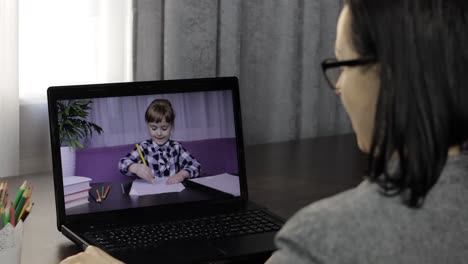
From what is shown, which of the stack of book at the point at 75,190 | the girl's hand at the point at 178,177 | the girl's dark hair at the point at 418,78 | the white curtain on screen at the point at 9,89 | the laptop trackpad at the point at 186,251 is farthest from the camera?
the white curtain on screen at the point at 9,89

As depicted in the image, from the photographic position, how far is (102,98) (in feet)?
4.73

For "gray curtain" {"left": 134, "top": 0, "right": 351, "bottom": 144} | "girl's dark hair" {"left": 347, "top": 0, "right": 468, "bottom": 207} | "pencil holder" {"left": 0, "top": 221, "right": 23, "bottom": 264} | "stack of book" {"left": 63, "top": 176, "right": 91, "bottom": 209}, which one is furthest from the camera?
"gray curtain" {"left": 134, "top": 0, "right": 351, "bottom": 144}

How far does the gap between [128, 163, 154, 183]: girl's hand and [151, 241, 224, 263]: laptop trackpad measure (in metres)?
0.20

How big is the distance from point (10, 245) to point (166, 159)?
16.0 inches

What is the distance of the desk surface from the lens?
1.31m

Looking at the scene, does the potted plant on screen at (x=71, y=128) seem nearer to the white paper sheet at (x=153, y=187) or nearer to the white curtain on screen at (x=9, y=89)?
the white paper sheet at (x=153, y=187)

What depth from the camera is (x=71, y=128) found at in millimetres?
1400

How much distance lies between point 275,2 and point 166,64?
40 centimetres

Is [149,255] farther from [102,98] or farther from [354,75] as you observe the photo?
[354,75]

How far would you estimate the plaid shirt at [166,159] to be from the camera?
4.75 ft

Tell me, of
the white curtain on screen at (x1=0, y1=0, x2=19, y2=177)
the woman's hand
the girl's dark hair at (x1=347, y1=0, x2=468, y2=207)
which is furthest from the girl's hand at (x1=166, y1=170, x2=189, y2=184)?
the girl's dark hair at (x1=347, y1=0, x2=468, y2=207)

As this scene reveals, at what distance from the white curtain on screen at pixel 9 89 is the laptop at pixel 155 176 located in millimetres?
554

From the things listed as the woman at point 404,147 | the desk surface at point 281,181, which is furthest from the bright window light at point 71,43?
the woman at point 404,147

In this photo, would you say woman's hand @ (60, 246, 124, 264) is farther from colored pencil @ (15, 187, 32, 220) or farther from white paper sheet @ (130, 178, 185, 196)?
white paper sheet @ (130, 178, 185, 196)
